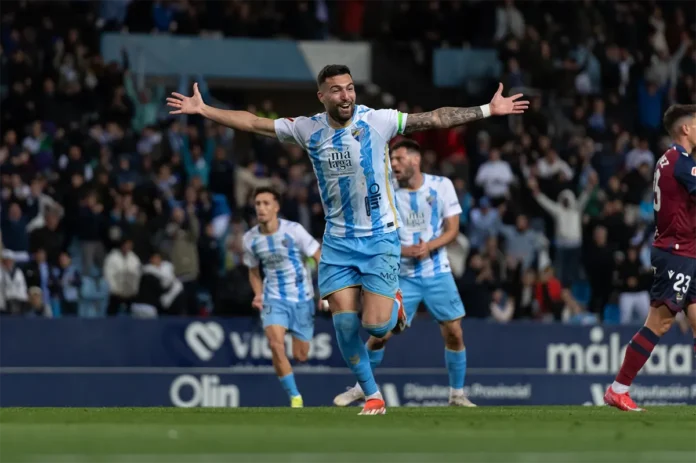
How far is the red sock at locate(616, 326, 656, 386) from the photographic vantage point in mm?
12125

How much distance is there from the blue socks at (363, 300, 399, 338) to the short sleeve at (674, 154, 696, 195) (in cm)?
246

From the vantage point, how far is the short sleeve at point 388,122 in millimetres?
11477

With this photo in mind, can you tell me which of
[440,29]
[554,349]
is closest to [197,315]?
[554,349]

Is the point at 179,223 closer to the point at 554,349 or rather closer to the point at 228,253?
the point at 228,253

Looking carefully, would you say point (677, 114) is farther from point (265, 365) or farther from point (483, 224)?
point (483, 224)

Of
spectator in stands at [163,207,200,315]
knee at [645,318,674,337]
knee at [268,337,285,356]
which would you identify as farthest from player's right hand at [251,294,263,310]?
knee at [645,318,674,337]

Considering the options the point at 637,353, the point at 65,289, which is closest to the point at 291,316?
the point at 637,353

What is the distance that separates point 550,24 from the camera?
A: 1195 inches

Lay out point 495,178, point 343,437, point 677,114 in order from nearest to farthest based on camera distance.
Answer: point 343,437
point 677,114
point 495,178

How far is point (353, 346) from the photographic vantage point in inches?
461

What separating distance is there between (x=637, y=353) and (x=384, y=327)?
2.11m

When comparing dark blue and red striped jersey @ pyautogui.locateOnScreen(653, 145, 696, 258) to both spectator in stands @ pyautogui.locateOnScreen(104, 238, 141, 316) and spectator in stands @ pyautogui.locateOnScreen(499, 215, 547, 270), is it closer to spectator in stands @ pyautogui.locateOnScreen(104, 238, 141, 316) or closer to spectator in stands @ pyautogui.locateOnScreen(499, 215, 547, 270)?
spectator in stands @ pyautogui.locateOnScreen(104, 238, 141, 316)

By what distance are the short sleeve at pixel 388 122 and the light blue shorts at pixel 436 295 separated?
396cm

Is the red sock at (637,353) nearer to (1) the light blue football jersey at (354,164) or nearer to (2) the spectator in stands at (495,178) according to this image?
(1) the light blue football jersey at (354,164)
